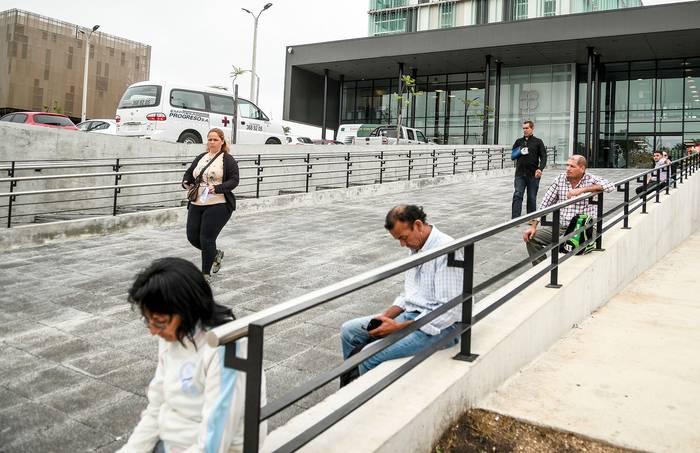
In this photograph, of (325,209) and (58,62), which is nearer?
(325,209)

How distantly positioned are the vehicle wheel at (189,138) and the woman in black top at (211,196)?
291 inches

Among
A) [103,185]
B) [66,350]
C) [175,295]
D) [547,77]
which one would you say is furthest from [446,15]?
[175,295]

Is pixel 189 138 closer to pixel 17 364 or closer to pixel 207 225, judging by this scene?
pixel 207 225

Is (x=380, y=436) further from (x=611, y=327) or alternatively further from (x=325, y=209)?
(x=325, y=209)

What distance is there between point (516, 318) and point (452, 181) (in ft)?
48.2

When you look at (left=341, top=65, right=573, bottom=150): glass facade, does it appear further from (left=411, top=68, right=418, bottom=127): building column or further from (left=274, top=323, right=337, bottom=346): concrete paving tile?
(left=274, top=323, right=337, bottom=346): concrete paving tile

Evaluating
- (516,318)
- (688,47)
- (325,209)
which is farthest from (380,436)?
(688,47)

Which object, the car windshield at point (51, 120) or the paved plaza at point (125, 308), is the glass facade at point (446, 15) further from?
the paved plaza at point (125, 308)

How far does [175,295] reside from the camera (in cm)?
183

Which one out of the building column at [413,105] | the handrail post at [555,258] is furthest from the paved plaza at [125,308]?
the building column at [413,105]

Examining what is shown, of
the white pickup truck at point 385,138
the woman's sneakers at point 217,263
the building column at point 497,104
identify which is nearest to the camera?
the woman's sneakers at point 217,263

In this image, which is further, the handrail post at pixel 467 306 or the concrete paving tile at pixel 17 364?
the concrete paving tile at pixel 17 364

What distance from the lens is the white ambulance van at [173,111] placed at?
12578 mm

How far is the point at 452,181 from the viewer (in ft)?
59.7
